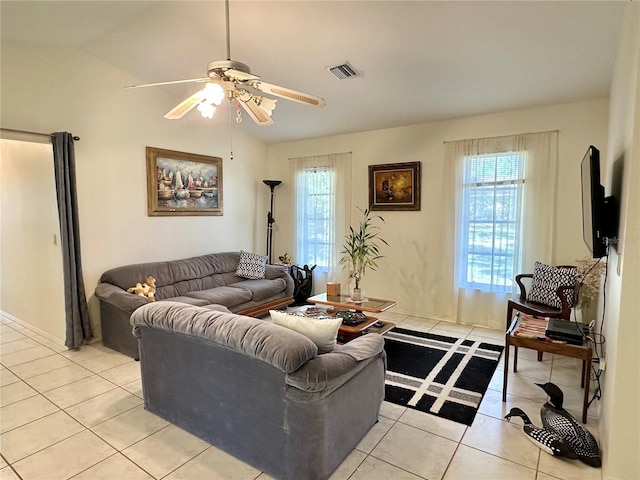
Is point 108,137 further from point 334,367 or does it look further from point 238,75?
point 334,367

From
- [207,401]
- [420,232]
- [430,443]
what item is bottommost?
[430,443]

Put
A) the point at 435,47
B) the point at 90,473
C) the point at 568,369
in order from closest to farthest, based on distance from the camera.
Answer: the point at 90,473, the point at 435,47, the point at 568,369

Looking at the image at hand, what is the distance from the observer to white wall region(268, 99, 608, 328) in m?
3.90

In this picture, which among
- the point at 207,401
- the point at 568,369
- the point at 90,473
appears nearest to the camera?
the point at 90,473

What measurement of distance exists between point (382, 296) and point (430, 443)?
311cm

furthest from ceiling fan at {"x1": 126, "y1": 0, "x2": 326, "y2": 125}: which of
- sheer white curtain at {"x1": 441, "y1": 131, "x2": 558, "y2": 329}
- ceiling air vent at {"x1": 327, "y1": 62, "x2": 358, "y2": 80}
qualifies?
sheer white curtain at {"x1": 441, "y1": 131, "x2": 558, "y2": 329}

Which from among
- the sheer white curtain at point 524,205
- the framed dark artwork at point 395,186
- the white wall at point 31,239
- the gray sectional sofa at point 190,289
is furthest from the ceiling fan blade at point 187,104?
the sheer white curtain at point 524,205

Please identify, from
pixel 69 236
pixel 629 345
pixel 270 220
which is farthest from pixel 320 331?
pixel 270 220

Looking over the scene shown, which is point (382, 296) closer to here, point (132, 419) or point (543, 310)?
point (543, 310)

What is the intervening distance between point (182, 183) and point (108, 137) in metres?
1.06

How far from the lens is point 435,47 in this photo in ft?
10.0

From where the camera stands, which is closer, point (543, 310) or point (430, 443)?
point (430, 443)

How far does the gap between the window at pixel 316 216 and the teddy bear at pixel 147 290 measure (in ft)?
8.36

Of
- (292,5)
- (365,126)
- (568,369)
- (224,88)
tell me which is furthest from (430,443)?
(365,126)
